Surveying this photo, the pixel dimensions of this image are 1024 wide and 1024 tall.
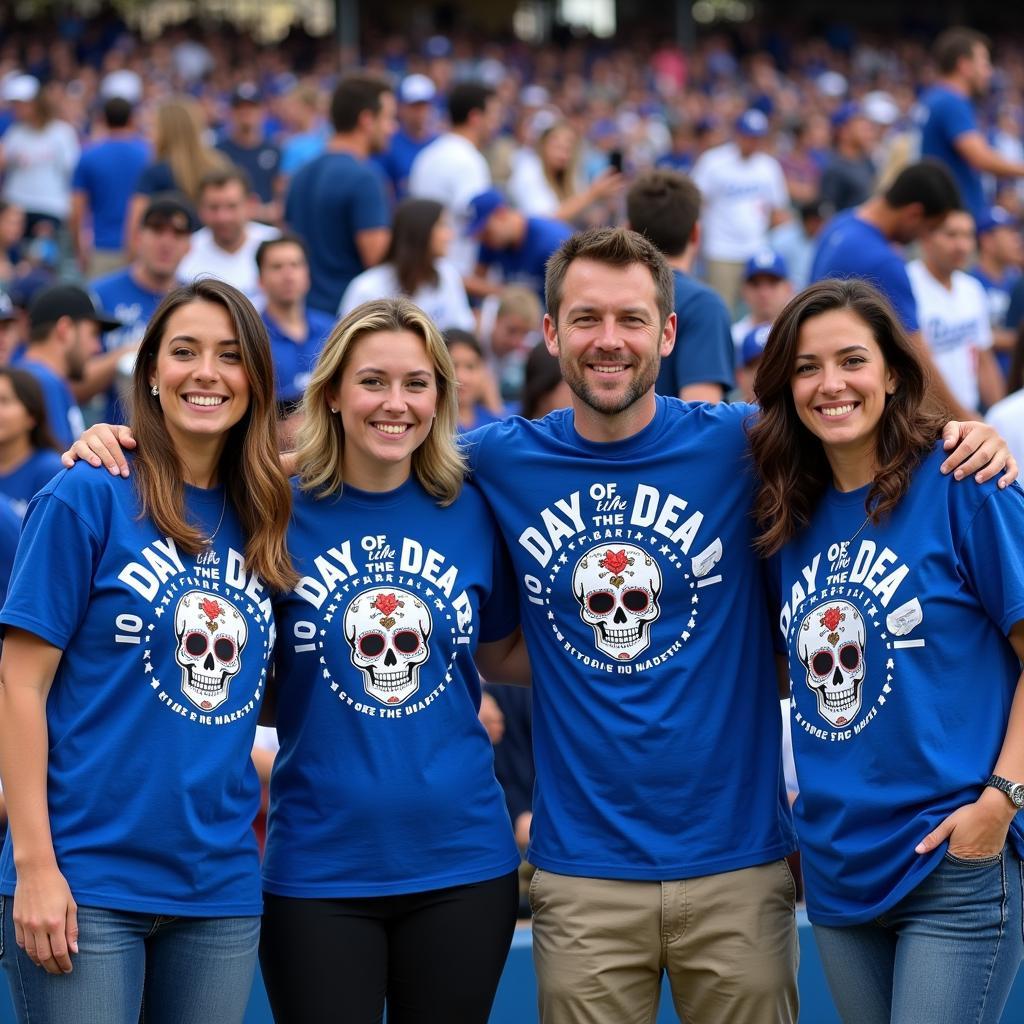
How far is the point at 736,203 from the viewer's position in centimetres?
1308

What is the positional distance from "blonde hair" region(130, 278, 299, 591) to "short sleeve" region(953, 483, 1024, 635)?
4.45 ft

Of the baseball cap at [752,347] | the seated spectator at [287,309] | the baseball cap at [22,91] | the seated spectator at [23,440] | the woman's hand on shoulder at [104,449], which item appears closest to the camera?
the woman's hand on shoulder at [104,449]

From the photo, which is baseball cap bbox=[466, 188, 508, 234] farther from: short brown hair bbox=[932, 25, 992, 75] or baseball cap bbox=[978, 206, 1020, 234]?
baseball cap bbox=[978, 206, 1020, 234]

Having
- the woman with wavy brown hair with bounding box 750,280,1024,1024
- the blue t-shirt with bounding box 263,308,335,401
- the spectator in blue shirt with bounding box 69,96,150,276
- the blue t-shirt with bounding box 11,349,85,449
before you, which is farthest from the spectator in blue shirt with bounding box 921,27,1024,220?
the woman with wavy brown hair with bounding box 750,280,1024,1024

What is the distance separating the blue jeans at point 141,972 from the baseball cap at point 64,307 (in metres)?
4.31

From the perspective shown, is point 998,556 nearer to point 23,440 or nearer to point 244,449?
point 244,449

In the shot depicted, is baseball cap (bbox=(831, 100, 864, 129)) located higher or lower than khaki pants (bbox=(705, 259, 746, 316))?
higher

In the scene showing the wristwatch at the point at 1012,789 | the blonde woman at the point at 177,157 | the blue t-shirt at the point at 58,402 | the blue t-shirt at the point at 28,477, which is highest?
the blonde woman at the point at 177,157

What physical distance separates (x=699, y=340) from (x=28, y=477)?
2386 millimetres

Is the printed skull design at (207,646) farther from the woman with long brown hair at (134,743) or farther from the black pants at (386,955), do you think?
the black pants at (386,955)

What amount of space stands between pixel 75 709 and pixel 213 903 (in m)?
0.46

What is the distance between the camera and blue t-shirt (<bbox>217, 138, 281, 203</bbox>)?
38.4 feet

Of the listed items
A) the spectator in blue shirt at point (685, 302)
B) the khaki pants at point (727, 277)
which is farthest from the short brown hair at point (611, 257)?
the khaki pants at point (727, 277)

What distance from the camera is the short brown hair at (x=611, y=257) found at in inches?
138
